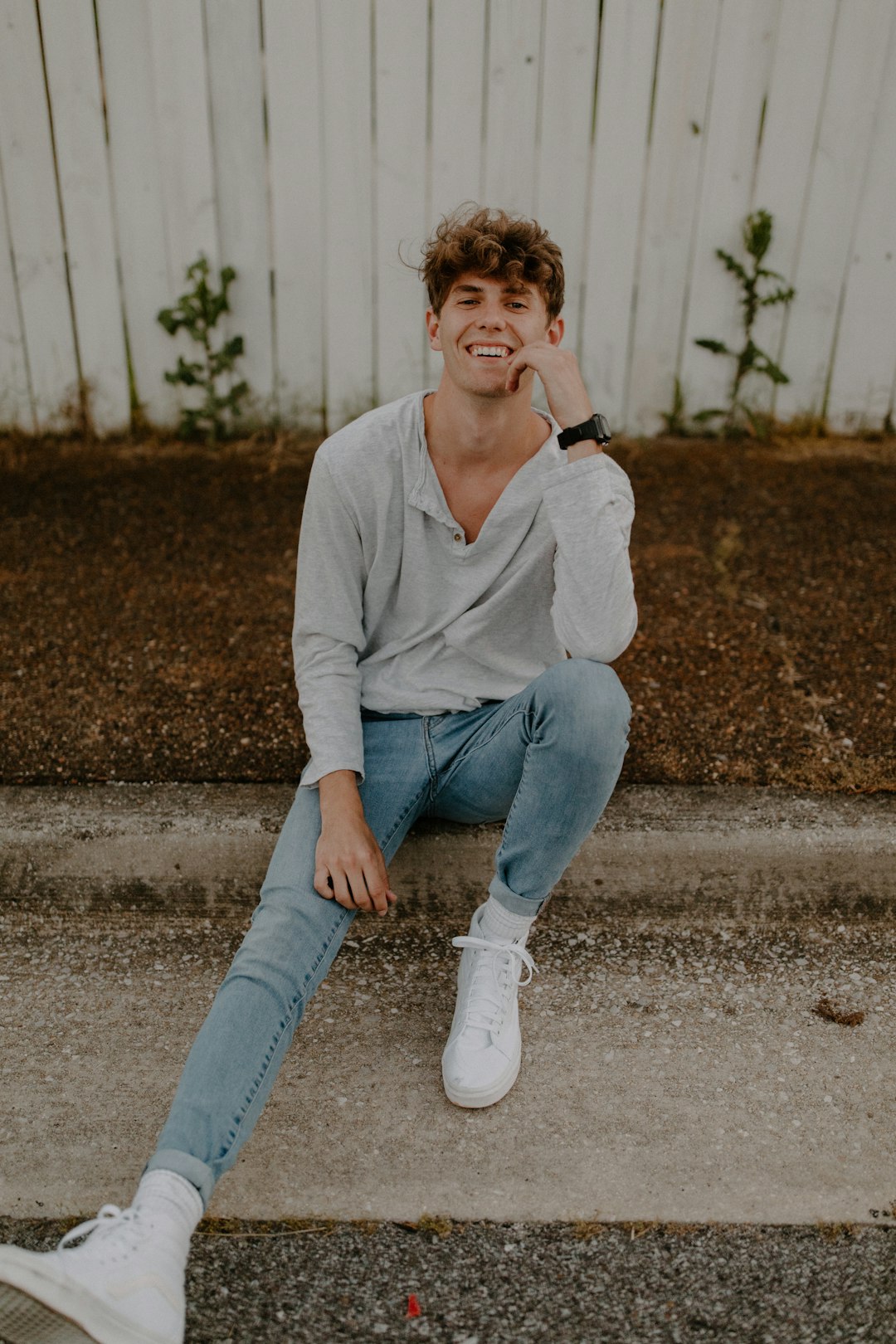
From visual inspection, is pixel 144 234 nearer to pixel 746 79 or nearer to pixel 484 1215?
pixel 746 79

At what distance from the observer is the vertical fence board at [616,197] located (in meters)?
3.82

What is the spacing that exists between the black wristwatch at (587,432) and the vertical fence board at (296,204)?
7.61 ft

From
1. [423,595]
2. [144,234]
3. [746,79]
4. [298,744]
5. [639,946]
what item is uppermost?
[746,79]

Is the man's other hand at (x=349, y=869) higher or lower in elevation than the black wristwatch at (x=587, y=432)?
lower

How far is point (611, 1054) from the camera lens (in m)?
2.17

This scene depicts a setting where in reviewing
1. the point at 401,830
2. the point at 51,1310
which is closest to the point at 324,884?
the point at 401,830

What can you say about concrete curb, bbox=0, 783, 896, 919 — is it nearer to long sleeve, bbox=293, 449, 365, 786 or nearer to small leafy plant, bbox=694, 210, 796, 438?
long sleeve, bbox=293, 449, 365, 786

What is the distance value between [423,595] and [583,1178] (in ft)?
3.68

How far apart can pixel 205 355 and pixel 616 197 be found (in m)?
1.60

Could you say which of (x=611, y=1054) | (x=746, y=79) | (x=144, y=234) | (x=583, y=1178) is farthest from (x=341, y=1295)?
(x=746, y=79)

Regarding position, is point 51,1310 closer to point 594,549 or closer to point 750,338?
point 594,549

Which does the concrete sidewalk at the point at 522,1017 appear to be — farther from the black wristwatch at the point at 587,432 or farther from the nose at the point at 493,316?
the nose at the point at 493,316

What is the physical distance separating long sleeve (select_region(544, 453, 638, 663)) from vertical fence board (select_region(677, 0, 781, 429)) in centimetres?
231

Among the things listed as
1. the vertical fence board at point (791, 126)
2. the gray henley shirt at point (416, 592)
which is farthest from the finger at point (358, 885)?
the vertical fence board at point (791, 126)
